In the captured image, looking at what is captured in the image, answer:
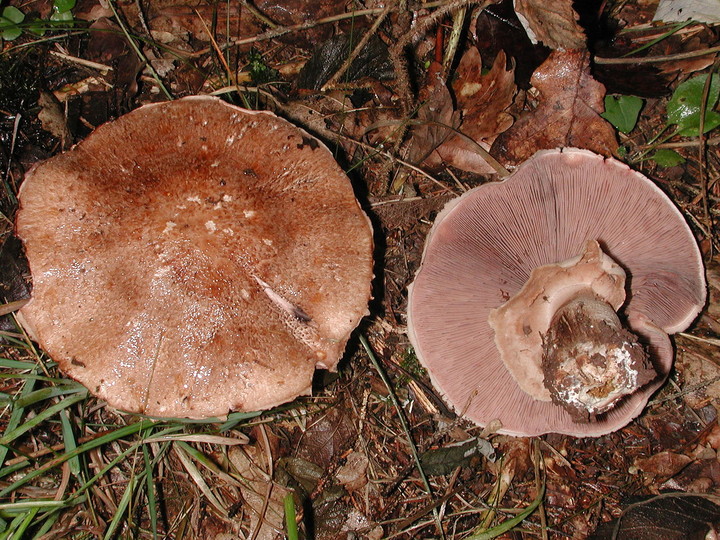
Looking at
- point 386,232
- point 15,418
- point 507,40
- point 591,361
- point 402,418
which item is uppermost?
point 507,40

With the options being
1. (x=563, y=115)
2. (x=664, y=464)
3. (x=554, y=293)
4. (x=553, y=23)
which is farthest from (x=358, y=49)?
(x=664, y=464)

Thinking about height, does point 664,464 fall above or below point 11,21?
below

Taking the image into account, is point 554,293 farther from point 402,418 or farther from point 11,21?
point 11,21

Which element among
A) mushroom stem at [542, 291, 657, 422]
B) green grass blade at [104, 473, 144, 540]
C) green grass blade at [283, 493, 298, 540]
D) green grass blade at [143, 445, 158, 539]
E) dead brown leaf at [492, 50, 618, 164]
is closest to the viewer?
mushroom stem at [542, 291, 657, 422]

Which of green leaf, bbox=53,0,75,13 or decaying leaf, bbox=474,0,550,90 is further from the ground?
decaying leaf, bbox=474,0,550,90

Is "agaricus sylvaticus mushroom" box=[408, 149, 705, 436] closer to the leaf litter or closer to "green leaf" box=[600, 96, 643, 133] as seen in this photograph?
the leaf litter

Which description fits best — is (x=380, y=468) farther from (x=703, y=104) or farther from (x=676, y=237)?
(x=703, y=104)

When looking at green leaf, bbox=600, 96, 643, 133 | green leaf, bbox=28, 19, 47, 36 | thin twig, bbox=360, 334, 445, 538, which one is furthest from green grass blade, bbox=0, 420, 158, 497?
green leaf, bbox=600, 96, 643, 133
